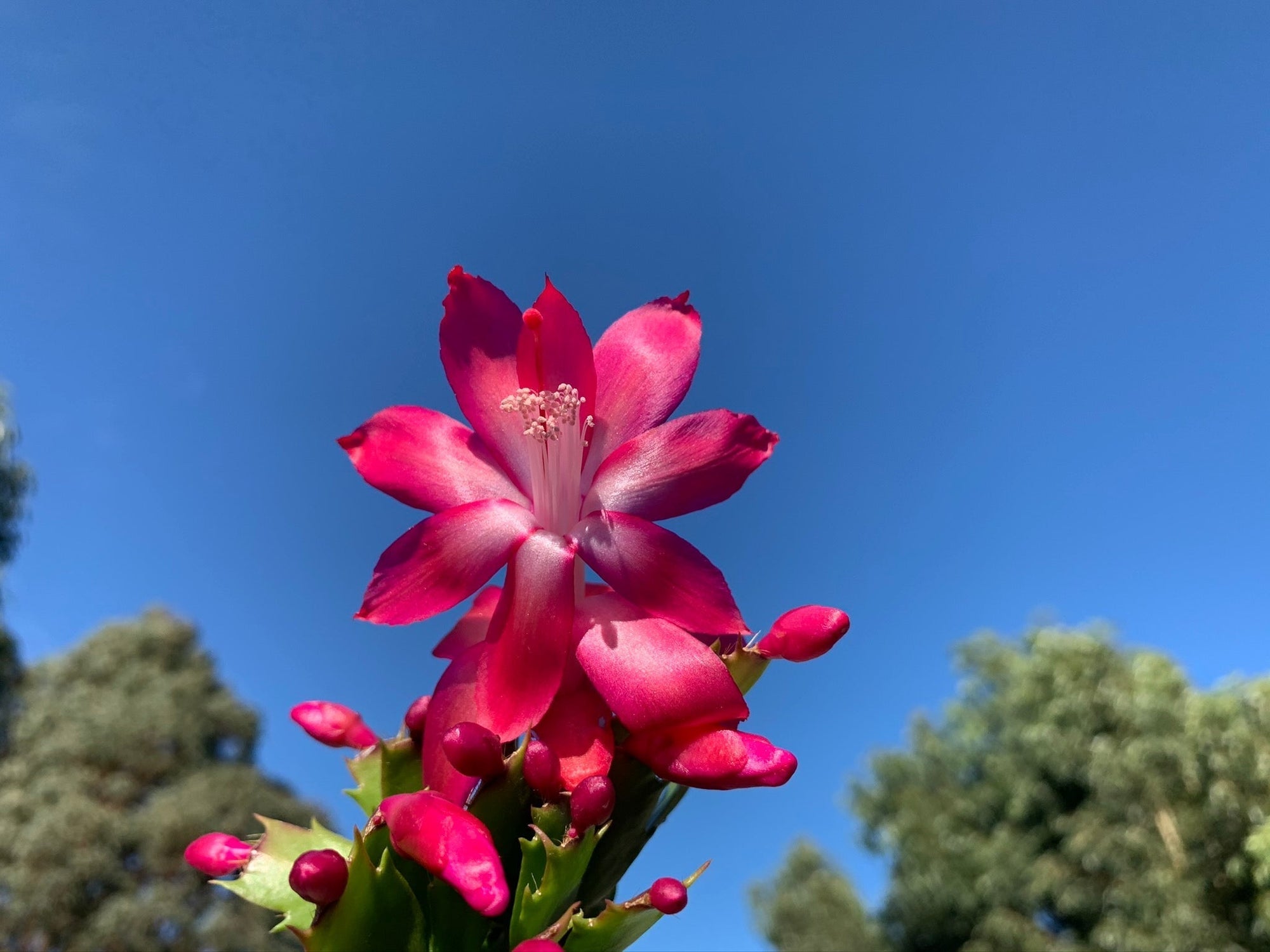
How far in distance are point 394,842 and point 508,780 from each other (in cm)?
11

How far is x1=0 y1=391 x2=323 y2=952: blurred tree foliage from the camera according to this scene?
11.2 metres

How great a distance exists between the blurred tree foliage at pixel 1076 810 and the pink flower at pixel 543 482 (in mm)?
9558

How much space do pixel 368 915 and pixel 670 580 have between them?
0.44 meters

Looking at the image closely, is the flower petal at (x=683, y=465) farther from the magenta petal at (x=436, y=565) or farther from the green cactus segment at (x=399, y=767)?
the green cactus segment at (x=399, y=767)

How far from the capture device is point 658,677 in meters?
0.68

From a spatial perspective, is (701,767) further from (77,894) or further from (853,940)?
(853,940)

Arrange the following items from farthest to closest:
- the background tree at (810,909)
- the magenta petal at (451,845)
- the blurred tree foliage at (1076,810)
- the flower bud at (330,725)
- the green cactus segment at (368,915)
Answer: the background tree at (810,909) < the blurred tree foliage at (1076,810) < the flower bud at (330,725) < the green cactus segment at (368,915) < the magenta petal at (451,845)

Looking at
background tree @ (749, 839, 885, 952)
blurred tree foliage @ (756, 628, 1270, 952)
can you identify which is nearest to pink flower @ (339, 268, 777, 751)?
blurred tree foliage @ (756, 628, 1270, 952)

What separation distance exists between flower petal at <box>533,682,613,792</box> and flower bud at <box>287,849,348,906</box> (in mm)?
214

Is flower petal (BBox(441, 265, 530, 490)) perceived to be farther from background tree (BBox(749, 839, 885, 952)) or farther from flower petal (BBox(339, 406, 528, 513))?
background tree (BBox(749, 839, 885, 952))

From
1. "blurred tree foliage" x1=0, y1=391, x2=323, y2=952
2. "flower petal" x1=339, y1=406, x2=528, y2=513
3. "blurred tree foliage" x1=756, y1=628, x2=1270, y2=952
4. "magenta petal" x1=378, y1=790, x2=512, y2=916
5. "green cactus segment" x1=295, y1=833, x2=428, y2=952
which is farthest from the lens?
"blurred tree foliage" x1=0, y1=391, x2=323, y2=952

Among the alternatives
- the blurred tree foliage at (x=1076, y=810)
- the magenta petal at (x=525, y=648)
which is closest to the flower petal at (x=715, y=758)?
the magenta petal at (x=525, y=648)

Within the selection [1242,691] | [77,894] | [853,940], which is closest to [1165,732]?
[1242,691]

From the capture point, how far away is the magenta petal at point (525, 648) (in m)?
0.71
